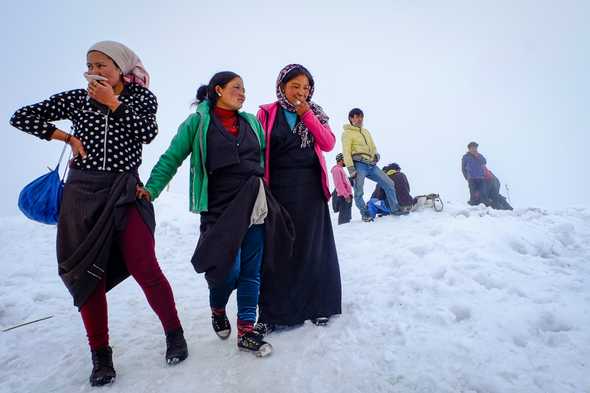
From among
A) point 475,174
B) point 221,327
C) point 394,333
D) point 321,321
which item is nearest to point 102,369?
point 221,327

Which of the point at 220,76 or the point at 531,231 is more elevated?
the point at 220,76

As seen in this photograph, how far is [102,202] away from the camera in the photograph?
2.20 meters

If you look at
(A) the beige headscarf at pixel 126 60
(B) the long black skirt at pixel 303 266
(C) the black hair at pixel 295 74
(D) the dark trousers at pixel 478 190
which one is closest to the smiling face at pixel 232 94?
(C) the black hair at pixel 295 74

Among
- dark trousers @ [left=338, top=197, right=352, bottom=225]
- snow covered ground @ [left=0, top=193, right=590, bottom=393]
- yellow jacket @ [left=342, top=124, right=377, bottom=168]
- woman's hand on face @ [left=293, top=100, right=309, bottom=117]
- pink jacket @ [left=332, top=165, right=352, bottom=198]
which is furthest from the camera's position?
dark trousers @ [left=338, top=197, right=352, bottom=225]

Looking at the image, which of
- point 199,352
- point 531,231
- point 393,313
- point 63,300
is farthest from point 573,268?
point 63,300

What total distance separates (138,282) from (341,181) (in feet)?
20.7

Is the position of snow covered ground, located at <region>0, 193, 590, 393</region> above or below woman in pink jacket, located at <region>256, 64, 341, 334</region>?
below

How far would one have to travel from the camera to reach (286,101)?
9.93 feet

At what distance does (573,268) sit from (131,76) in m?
4.52

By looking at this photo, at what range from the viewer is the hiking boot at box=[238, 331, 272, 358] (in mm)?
2303

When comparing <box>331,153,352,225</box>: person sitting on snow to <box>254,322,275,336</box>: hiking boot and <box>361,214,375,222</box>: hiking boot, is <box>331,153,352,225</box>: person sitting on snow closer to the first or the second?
<box>361,214,375,222</box>: hiking boot

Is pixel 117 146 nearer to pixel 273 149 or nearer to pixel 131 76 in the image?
pixel 131 76

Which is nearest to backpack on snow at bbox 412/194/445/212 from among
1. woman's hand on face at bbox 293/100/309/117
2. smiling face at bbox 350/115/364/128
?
smiling face at bbox 350/115/364/128

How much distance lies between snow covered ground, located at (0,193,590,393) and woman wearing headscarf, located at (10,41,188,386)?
1.37 feet
